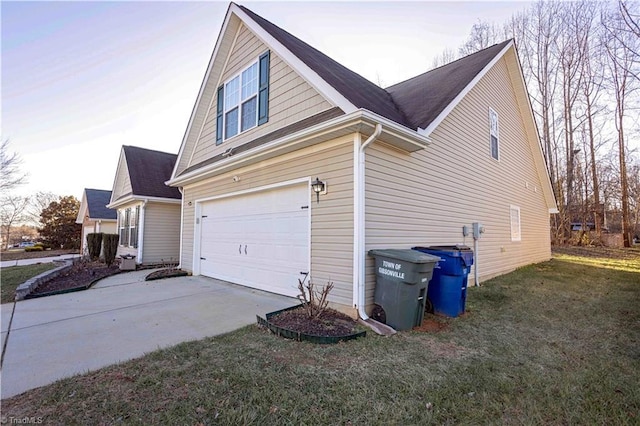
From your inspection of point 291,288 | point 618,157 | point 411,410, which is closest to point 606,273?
point 291,288

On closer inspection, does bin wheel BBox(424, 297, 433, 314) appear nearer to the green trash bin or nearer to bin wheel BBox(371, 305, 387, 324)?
the green trash bin

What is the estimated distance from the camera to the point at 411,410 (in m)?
2.41

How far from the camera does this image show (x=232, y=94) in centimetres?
813

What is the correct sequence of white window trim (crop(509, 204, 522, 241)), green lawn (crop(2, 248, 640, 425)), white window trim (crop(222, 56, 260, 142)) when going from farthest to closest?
white window trim (crop(509, 204, 522, 241)) < white window trim (crop(222, 56, 260, 142)) < green lawn (crop(2, 248, 640, 425))

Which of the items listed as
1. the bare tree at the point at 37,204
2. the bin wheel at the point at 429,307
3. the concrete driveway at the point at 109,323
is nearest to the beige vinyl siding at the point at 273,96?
the concrete driveway at the point at 109,323

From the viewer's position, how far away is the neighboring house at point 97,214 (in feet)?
63.6

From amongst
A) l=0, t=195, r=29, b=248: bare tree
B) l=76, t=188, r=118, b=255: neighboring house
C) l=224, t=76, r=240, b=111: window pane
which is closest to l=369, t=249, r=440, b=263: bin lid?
l=224, t=76, r=240, b=111: window pane

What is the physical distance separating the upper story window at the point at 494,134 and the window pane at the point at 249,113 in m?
6.67

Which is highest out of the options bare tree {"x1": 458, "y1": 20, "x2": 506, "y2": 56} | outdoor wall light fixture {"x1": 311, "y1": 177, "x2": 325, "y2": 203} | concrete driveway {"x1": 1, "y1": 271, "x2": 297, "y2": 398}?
bare tree {"x1": 458, "y1": 20, "x2": 506, "y2": 56}

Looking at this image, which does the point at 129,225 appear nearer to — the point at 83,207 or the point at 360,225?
the point at 83,207

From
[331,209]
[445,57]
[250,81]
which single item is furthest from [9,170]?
[445,57]

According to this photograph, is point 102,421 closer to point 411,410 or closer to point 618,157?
point 411,410

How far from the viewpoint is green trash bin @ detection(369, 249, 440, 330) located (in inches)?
163

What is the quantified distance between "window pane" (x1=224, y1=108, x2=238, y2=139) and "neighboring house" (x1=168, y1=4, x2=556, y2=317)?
0.04 meters
